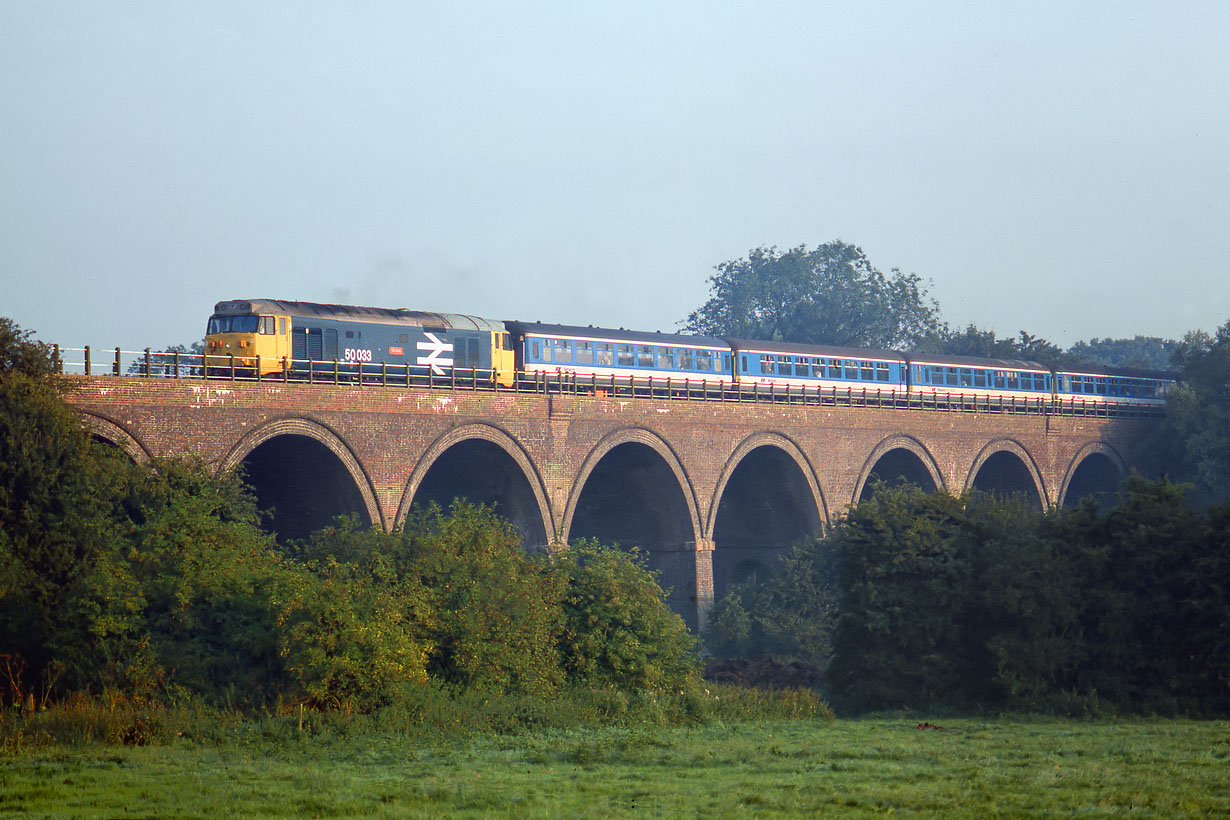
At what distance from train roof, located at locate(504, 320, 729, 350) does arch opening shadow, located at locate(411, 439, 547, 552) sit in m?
5.09

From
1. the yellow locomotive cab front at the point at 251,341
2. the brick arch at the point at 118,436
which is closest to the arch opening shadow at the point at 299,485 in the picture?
the yellow locomotive cab front at the point at 251,341

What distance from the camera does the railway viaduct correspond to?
3156 centimetres

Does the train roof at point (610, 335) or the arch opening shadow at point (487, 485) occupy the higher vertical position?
the train roof at point (610, 335)

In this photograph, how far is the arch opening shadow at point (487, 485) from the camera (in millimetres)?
38125

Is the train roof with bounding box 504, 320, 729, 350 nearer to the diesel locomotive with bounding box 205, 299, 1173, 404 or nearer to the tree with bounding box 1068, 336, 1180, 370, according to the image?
the diesel locomotive with bounding box 205, 299, 1173, 404

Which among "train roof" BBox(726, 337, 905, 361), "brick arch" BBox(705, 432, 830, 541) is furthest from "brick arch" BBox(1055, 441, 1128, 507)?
"brick arch" BBox(705, 432, 830, 541)

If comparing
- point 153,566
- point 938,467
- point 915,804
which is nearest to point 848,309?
point 938,467

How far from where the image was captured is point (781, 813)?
1323 cm

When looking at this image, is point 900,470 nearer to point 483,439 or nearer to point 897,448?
point 897,448

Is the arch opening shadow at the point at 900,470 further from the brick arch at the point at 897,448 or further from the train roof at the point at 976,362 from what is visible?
the train roof at the point at 976,362

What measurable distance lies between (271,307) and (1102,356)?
382 feet

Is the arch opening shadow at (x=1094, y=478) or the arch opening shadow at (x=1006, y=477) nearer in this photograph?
the arch opening shadow at (x=1006, y=477)

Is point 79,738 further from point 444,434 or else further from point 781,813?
point 444,434

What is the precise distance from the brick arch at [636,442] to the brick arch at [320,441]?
6.29m
